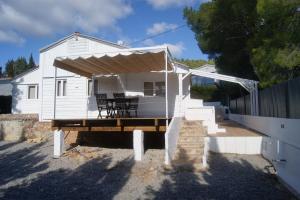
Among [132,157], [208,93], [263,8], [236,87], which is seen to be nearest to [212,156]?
[132,157]

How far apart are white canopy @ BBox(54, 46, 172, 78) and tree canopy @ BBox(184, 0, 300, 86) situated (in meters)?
3.80

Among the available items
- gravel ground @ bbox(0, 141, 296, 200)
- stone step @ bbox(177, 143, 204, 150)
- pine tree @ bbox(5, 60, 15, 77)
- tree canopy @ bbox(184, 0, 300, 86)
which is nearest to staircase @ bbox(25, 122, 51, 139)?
gravel ground @ bbox(0, 141, 296, 200)

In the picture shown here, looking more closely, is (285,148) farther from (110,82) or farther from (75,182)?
(110,82)

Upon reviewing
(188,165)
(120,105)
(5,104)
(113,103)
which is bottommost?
(188,165)

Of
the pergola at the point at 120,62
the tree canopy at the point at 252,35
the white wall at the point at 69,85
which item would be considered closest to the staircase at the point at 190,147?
the pergola at the point at 120,62

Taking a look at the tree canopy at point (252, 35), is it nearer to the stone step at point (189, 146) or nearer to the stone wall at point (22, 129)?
the stone step at point (189, 146)

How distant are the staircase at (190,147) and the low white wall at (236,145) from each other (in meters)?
0.58

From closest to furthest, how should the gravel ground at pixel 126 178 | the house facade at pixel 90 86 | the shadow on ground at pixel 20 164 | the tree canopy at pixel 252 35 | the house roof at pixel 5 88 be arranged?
the gravel ground at pixel 126 178, the shadow on ground at pixel 20 164, the tree canopy at pixel 252 35, the house facade at pixel 90 86, the house roof at pixel 5 88

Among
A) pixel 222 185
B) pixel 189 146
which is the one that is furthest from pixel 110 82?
pixel 222 185

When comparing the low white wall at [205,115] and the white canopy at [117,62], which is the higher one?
the white canopy at [117,62]

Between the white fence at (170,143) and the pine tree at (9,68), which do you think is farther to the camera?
the pine tree at (9,68)

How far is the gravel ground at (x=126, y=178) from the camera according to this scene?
267 inches

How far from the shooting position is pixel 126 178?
27.2ft

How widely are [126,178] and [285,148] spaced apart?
4.15 metres
